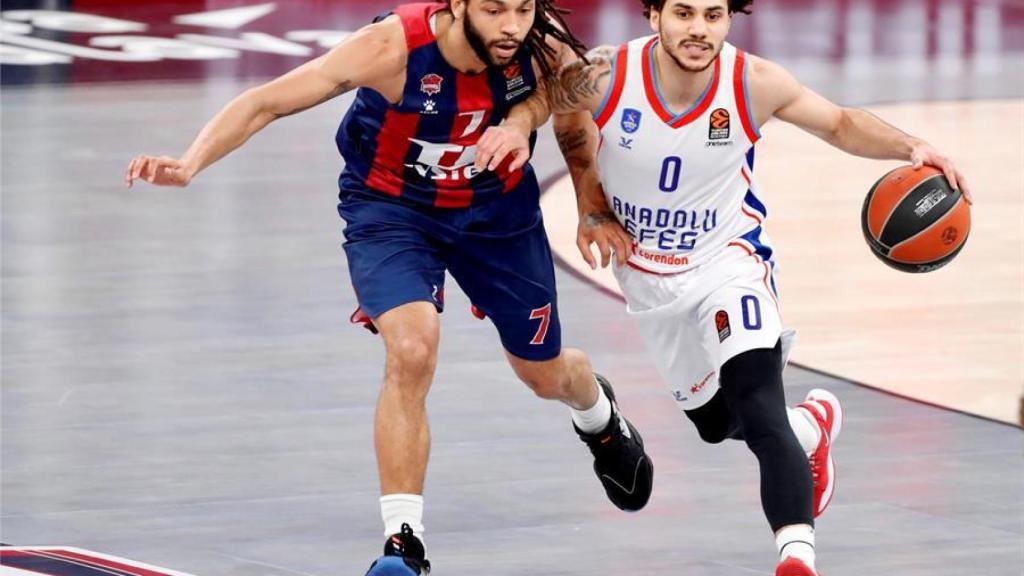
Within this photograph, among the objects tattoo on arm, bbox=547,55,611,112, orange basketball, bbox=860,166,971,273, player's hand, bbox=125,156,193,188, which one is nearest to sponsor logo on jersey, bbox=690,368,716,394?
orange basketball, bbox=860,166,971,273

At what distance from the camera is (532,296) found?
601 centimetres

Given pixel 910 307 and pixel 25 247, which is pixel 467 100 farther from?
pixel 25 247

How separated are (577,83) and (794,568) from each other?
1.58 meters

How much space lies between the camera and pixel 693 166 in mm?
5559

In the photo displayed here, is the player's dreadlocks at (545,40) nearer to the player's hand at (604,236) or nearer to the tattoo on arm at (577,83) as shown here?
the tattoo on arm at (577,83)

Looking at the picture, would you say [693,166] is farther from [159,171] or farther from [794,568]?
[159,171]

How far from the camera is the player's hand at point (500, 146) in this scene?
5332 mm

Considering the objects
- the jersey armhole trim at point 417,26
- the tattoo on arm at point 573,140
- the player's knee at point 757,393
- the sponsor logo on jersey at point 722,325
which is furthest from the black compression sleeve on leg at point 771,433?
the jersey armhole trim at point 417,26

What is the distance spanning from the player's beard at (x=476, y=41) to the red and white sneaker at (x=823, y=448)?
1491 mm

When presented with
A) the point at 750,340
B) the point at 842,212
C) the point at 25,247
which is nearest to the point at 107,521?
the point at 750,340

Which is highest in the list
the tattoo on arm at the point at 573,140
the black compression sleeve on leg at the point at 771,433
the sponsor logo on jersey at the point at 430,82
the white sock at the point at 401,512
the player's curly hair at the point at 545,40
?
the player's curly hair at the point at 545,40

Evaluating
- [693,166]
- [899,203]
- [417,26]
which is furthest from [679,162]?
[417,26]

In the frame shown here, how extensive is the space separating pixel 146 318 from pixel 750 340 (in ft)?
12.8

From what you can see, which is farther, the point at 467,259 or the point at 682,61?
the point at 467,259
